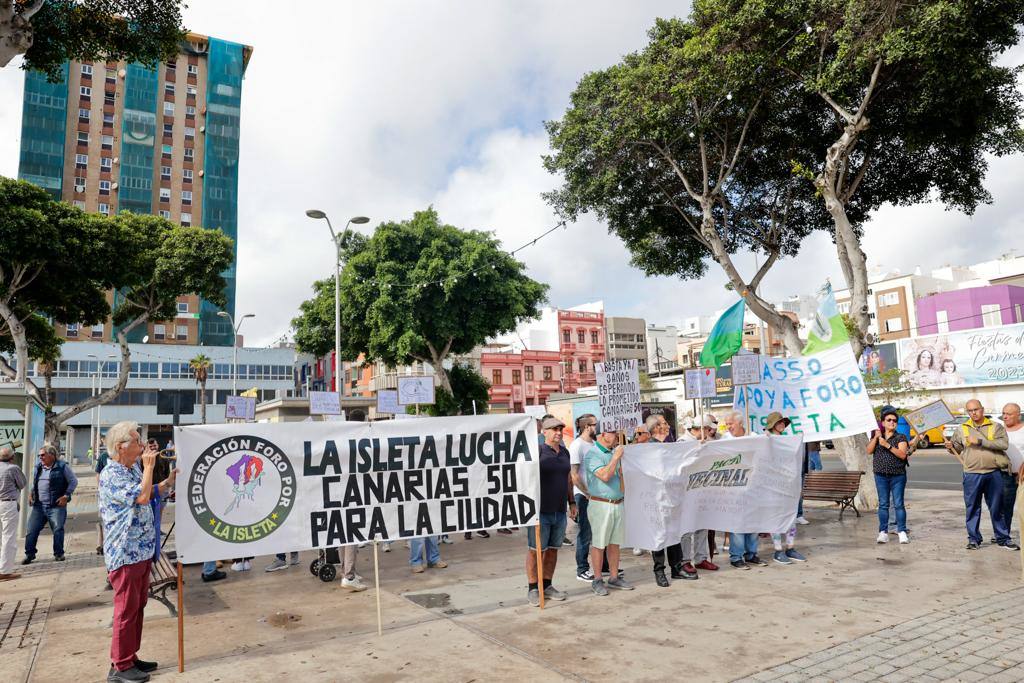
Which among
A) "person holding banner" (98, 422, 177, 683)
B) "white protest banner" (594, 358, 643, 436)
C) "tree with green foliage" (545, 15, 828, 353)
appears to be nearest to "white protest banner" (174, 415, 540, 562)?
"person holding banner" (98, 422, 177, 683)

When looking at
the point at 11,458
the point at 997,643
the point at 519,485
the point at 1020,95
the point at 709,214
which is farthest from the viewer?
the point at 709,214

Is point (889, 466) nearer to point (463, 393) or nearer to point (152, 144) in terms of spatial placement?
point (463, 393)

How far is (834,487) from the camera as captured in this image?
12898mm

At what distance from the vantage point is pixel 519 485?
7.29 m

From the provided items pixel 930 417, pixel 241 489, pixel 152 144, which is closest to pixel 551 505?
pixel 241 489

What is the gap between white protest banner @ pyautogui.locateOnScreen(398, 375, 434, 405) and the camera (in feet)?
61.4

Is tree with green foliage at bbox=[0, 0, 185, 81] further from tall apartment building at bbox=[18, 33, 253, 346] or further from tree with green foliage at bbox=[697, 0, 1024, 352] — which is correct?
tall apartment building at bbox=[18, 33, 253, 346]

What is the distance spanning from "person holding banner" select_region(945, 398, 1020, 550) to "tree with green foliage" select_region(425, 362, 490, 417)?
27656 millimetres

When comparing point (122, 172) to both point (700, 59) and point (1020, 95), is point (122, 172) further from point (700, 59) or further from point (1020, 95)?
point (1020, 95)

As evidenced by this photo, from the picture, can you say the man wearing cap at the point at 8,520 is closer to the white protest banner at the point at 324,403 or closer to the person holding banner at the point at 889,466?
the white protest banner at the point at 324,403

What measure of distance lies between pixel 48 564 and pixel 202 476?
7364mm

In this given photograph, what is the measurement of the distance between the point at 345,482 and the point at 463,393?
30725 millimetres

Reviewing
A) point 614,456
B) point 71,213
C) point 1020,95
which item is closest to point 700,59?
point 1020,95

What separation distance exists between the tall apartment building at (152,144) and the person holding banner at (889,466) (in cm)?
7641
